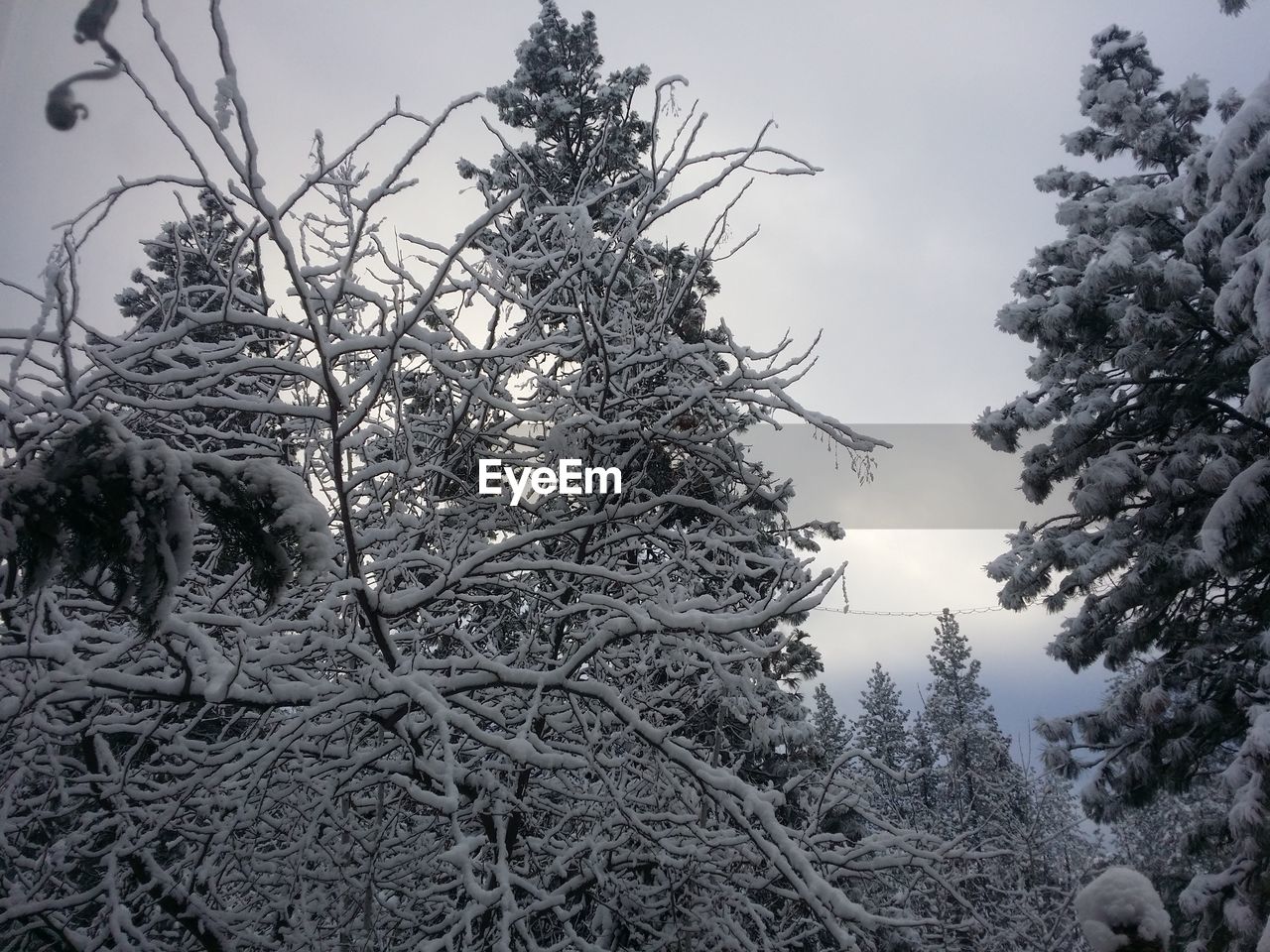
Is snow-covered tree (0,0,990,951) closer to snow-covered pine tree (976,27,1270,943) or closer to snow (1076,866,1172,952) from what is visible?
snow (1076,866,1172,952)

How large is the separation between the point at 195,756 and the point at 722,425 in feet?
8.74

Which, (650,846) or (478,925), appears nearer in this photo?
(478,925)

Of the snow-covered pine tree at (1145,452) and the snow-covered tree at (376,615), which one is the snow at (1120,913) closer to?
the snow-covered tree at (376,615)

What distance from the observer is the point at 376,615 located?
2441 millimetres

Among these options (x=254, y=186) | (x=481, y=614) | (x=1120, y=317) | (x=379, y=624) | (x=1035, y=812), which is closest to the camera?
(x=254, y=186)

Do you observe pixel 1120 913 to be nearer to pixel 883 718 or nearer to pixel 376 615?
pixel 376 615

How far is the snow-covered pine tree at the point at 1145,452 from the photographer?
841cm

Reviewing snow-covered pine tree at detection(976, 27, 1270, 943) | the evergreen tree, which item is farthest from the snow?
the evergreen tree

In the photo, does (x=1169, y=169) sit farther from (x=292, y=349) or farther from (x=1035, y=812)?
(x=292, y=349)

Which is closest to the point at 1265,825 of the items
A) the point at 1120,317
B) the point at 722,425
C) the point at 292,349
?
the point at 1120,317

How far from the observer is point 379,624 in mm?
2473

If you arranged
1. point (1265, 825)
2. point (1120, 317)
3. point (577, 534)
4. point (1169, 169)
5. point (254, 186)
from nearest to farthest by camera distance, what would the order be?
point (254, 186), point (577, 534), point (1265, 825), point (1120, 317), point (1169, 169)

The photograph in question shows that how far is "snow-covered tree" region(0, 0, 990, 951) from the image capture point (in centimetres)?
169

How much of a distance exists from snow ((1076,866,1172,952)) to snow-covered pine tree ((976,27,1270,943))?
23.9 feet
